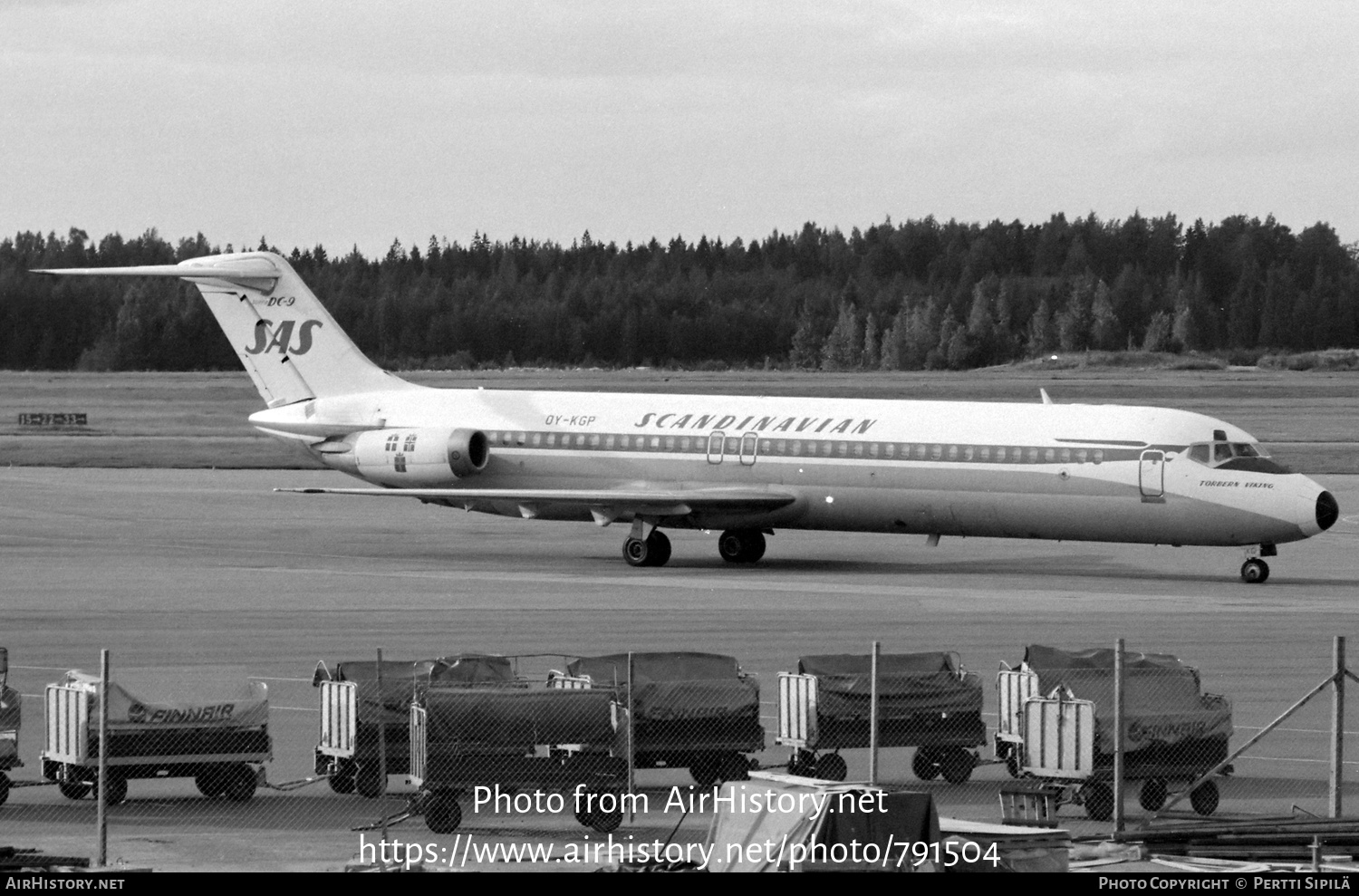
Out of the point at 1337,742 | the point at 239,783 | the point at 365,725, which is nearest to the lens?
the point at 1337,742

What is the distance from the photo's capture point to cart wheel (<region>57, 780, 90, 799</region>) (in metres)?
16.6

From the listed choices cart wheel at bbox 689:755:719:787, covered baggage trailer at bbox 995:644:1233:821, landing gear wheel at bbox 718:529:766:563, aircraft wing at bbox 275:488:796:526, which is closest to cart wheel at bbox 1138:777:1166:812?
covered baggage trailer at bbox 995:644:1233:821

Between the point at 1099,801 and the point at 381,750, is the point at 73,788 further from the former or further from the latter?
the point at 1099,801

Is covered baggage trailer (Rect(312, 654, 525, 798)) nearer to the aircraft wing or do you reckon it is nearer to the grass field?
the aircraft wing

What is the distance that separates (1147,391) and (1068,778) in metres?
85.5

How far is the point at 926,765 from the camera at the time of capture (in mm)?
18000

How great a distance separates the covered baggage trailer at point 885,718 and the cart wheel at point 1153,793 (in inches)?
63.1

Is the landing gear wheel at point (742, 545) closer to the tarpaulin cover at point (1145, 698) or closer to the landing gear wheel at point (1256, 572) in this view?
the landing gear wheel at point (1256, 572)

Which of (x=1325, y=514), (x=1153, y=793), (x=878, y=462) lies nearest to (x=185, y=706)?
(x=1153, y=793)

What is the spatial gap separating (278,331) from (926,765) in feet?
89.1

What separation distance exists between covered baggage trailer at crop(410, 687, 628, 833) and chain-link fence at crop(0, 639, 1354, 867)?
0.05ft

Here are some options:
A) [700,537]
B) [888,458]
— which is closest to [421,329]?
[700,537]

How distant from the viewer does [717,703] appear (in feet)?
57.1
